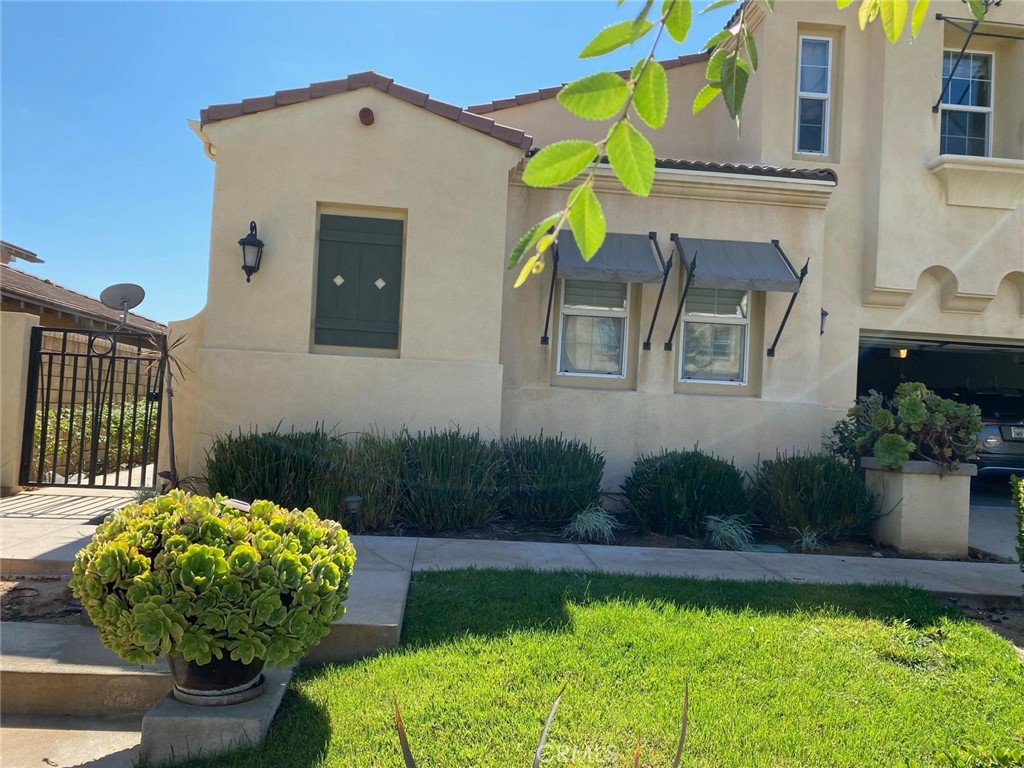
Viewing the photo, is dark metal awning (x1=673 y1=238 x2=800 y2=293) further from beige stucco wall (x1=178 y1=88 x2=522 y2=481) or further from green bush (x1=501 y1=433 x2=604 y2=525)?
green bush (x1=501 y1=433 x2=604 y2=525)

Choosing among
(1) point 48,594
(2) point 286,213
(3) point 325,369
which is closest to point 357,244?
(2) point 286,213

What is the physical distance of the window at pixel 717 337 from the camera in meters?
10.0

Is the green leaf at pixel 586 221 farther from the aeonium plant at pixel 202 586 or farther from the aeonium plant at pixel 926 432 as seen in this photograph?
the aeonium plant at pixel 926 432

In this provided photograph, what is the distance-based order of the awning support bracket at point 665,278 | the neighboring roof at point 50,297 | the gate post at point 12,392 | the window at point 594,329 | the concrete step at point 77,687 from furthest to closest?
the neighboring roof at point 50,297, the window at point 594,329, the awning support bracket at point 665,278, the gate post at point 12,392, the concrete step at point 77,687

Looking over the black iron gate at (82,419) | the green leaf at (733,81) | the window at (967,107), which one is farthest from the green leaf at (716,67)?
the window at (967,107)

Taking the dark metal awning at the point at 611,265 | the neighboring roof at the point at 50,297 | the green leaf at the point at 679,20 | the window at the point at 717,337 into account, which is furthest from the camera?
the neighboring roof at the point at 50,297

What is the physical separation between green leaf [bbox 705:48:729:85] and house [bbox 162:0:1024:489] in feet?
21.7

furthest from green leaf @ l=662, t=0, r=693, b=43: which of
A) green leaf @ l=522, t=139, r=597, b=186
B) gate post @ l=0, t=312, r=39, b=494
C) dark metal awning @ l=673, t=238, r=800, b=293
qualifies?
gate post @ l=0, t=312, r=39, b=494

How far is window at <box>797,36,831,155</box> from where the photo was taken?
1112 centimetres

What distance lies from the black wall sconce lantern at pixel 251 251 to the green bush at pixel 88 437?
92.3 inches

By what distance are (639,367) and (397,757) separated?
22.9 ft

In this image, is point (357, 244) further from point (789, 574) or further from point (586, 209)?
point (586, 209)

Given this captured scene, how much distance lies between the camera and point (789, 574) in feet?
22.3

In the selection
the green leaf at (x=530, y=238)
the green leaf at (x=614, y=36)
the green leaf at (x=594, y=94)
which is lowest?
the green leaf at (x=530, y=238)
